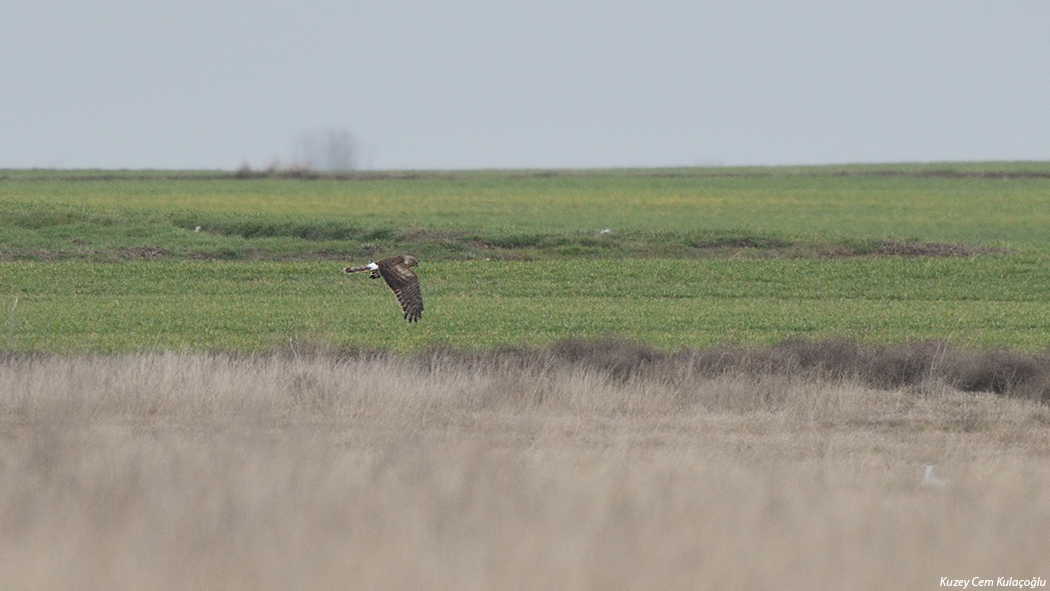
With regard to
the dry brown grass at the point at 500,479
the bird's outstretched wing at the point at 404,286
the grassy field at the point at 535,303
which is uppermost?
the bird's outstretched wing at the point at 404,286

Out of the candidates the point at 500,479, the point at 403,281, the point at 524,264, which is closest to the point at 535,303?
the point at 524,264

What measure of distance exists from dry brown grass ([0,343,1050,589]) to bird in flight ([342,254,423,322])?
1.15 metres

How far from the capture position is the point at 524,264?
31.3 metres

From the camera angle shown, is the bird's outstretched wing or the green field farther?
the green field

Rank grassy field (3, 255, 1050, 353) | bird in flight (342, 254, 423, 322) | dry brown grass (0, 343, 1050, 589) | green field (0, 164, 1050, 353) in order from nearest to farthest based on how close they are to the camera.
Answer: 1. dry brown grass (0, 343, 1050, 589)
2. bird in flight (342, 254, 423, 322)
3. grassy field (3, 255, 1050, 353)
4. green field (0, 164, 1050, 353)

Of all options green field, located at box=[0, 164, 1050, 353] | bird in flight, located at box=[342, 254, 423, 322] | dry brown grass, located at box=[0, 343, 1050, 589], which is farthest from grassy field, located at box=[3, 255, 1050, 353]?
bird in flight, located at box=[342, 254, 423, 322]

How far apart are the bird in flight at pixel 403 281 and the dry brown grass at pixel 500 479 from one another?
45.3 inches

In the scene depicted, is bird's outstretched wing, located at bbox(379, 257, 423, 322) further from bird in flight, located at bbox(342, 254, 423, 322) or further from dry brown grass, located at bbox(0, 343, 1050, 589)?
dry brown grass, located at bbox(0, 343, 1050, 589)

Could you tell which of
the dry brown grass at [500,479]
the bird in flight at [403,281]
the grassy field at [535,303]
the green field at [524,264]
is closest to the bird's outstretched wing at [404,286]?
the bird in flight at [403,281]

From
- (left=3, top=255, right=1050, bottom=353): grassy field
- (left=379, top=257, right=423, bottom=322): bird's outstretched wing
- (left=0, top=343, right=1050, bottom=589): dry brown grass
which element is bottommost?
(left=3, top=255, right=1050, bottom=353): grassy field

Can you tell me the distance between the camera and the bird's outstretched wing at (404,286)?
12469mm

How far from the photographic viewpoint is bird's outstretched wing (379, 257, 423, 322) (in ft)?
40.9

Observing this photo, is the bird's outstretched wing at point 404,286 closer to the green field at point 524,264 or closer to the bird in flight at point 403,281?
the bird in flight at point 403,281

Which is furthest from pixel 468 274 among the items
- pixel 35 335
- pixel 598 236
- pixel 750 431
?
pixel 750 431
